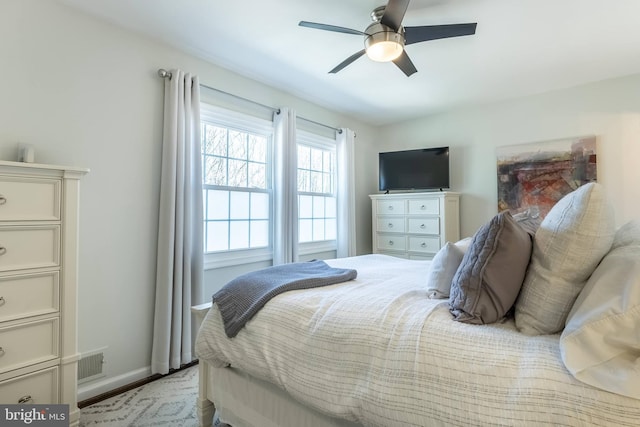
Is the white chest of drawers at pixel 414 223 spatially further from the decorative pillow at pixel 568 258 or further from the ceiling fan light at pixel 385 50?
the decorative pillow at pixel 568 258

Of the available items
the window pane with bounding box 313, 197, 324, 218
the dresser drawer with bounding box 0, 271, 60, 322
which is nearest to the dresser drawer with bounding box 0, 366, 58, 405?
the dresser drawer with bounding box 0, 271, 60, 322

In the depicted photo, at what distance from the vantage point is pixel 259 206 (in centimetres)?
333

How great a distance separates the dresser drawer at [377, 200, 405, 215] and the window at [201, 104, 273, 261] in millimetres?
1640

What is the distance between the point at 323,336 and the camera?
1.25 metres

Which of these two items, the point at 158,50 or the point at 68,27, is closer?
the point at 68,27

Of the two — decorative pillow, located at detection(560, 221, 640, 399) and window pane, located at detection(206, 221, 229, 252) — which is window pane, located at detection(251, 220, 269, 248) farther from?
decorative pillow, located at detection(560, 221, 640, 399)

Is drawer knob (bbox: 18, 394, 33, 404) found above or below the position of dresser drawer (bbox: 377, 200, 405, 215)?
below

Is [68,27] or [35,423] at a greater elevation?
[68,27]

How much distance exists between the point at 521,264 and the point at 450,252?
0.38 metres

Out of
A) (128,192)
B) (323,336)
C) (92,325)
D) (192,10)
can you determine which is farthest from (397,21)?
(92,325)

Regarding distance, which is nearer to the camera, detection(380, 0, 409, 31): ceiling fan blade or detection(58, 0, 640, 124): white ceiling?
detection(380, 0, 409, 31): ceiling fan blade

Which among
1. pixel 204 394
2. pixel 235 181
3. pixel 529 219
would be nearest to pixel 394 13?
pixel 529 219

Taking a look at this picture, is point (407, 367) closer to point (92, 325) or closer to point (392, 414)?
point (392, 414)

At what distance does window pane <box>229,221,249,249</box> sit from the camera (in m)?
3.09
